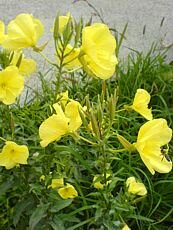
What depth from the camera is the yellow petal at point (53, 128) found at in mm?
1683

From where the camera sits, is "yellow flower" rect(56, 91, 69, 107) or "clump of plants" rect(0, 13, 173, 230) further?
"yellow flower" rect(56, 91, 69, 107)

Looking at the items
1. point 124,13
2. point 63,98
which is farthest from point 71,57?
point 124,13

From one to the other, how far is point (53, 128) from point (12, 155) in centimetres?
20

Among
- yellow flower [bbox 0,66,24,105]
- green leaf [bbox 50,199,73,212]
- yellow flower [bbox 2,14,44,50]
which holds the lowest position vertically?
green leaf [bbox 50,199,73,212]

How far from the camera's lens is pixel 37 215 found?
1.89 m

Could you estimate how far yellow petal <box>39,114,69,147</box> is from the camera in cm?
168

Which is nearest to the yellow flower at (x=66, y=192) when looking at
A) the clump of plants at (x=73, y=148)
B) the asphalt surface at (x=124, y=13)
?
the clump of plants at (x=73, y=148)

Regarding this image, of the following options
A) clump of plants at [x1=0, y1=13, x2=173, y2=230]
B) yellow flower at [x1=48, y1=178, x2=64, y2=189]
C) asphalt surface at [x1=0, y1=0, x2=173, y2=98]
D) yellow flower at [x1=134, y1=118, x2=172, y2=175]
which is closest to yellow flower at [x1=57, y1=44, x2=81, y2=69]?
clump of plants at [x1=0, y1=13, x2=173, y2=230]

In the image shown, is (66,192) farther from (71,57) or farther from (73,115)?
(71,57)

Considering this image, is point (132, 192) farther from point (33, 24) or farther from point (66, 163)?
point (33, 24)

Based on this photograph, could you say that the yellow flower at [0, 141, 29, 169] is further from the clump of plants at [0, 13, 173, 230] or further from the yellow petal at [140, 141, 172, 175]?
the yellow petal at [140, 141, 172, 175]

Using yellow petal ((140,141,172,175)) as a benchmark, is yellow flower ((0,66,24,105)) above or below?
above

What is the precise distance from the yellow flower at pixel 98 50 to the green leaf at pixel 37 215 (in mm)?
436

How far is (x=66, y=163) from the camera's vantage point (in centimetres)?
200
